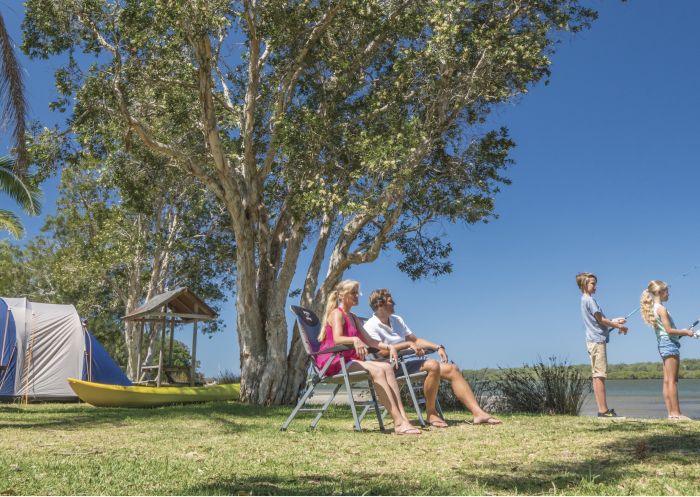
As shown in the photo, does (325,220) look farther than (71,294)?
No

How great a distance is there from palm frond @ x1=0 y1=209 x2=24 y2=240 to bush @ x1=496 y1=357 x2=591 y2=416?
13.6 metres

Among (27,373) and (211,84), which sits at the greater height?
(211,84)

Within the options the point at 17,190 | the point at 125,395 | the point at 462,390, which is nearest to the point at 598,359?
the point at 462,390

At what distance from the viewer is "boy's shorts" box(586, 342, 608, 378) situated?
8109mm

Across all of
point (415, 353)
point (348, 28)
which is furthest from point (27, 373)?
point (415, 353)

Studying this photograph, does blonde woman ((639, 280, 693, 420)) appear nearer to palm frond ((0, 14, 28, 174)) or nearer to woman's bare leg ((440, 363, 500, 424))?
woman's bare leg ((440, 363, 500, 424))

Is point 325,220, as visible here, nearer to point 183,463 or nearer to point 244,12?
point 244,12

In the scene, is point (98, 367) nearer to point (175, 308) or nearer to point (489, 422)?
point (175, 308)

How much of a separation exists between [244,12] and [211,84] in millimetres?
1352

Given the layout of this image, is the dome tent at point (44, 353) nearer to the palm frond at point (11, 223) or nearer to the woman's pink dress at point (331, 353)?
the palm frond at point (11, 223)

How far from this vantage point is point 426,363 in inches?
274

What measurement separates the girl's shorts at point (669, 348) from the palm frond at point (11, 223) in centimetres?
1576

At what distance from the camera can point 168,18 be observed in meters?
10.5

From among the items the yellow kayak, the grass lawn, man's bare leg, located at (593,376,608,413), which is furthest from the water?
the yellow kayak
